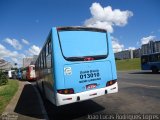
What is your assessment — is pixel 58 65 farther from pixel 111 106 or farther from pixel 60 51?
pixel 111 106

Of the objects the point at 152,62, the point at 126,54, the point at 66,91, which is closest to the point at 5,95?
the point at 66,91

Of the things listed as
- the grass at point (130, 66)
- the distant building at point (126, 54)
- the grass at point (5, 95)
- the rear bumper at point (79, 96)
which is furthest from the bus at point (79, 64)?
the distant building at point (126, 54)

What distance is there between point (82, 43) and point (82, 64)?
2.59ft

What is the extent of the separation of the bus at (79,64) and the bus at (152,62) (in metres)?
22.6

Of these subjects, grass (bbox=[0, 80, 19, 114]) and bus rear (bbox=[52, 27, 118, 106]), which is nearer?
bus rear (bbox=[52, 27, 118, 106])

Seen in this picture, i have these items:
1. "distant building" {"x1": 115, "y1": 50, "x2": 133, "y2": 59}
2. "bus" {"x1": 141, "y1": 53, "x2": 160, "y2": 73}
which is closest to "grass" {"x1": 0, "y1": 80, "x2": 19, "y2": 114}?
"bus" {"x1": 141, "y1": 53, "x2": 160, "y2": 73}

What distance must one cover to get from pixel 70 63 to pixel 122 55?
183501 mm

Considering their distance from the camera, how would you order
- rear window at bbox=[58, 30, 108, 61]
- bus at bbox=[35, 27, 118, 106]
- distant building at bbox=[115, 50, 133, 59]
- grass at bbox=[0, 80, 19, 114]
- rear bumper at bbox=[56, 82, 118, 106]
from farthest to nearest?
1. distant building at bbox=[115, 50, 133, 59]
2. grass at bbox=[0, 80, 19, 114]
3. rear window at bbox=[58, 30, 108, 61]
4. bus at bbox=[35, 27, 118, 106]
5. rear bumper at bbox=[56, 82, 118, 106]

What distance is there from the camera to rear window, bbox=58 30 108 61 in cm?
849

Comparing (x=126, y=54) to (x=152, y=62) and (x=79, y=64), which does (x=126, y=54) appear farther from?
(x=79, y=64)

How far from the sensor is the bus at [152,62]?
3043 cm

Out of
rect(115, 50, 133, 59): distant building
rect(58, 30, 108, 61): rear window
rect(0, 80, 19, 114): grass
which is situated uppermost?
rect(115, 50, 133, 59): distant building

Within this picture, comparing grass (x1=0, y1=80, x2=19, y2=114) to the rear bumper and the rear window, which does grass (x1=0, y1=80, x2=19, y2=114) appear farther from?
the rear window

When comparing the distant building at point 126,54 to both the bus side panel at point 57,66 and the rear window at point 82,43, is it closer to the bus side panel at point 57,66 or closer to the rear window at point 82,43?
the rear window at point 82,43
